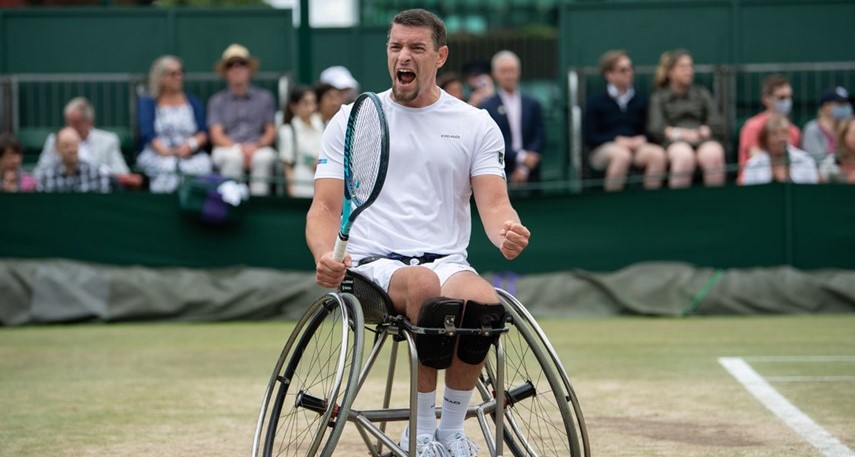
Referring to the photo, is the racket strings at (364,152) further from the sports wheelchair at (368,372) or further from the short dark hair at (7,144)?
the short dark hair at (7,144)

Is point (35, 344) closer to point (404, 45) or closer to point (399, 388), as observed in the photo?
point (399, 388)

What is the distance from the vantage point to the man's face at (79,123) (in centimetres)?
1264

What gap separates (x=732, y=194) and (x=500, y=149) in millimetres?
7453

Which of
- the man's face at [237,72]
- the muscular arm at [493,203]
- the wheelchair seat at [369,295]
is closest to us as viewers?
the wheelchair seat at [369,295]

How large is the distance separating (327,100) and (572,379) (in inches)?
183

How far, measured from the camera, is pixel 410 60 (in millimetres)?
4992

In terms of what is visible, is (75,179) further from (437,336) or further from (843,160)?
(437,336)

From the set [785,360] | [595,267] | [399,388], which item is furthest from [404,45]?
[595,267]

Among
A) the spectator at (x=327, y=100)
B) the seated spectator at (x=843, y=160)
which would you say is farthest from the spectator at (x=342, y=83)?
the seated spectator at (x=843, y=160)

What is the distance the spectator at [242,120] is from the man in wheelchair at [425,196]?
25.5ft

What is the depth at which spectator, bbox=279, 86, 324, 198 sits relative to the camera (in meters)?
12.5

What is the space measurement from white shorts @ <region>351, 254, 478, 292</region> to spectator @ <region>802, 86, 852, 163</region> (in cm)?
895

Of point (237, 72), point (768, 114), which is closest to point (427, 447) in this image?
point (237, 72)

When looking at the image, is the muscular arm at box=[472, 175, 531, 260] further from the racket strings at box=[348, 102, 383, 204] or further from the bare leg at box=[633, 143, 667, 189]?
the bare leg at box=[633, 143, 667, 189]
